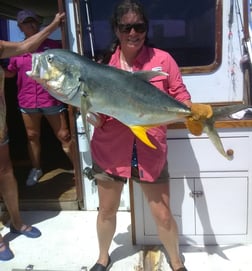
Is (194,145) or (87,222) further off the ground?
(194,145)

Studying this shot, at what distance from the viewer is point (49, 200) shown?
12.5 feet

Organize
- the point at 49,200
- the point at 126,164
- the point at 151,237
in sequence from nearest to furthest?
the point at 126,164, the point at 151,237, the point at 49,200

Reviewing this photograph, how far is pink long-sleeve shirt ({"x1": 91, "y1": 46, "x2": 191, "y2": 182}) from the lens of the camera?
7.50 feet

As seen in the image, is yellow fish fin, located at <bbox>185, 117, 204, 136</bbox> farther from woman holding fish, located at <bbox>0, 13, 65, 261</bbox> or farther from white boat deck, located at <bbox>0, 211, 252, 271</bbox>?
woman holding fish, located at <bbox>0, 13, 65, 261</bbox>

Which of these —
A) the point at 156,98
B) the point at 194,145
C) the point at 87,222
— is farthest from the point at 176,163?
the point at 87,222

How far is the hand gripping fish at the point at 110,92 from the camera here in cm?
194

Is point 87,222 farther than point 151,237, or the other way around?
point 87,222

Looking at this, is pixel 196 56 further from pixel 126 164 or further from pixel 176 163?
pixel 126 164

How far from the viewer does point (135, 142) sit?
2.33 meters

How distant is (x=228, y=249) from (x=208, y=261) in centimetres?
21

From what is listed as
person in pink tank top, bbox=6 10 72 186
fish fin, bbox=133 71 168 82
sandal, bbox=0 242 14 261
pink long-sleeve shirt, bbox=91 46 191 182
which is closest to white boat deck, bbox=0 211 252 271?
sandal, bbox=0 242 14 261

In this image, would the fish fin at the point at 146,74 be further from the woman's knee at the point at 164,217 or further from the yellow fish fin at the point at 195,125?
the woman's knee at the point at 164,217

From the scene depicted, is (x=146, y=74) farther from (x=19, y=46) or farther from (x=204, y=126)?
(x=19, y=46)

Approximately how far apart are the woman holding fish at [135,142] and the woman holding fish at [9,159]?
62cm
